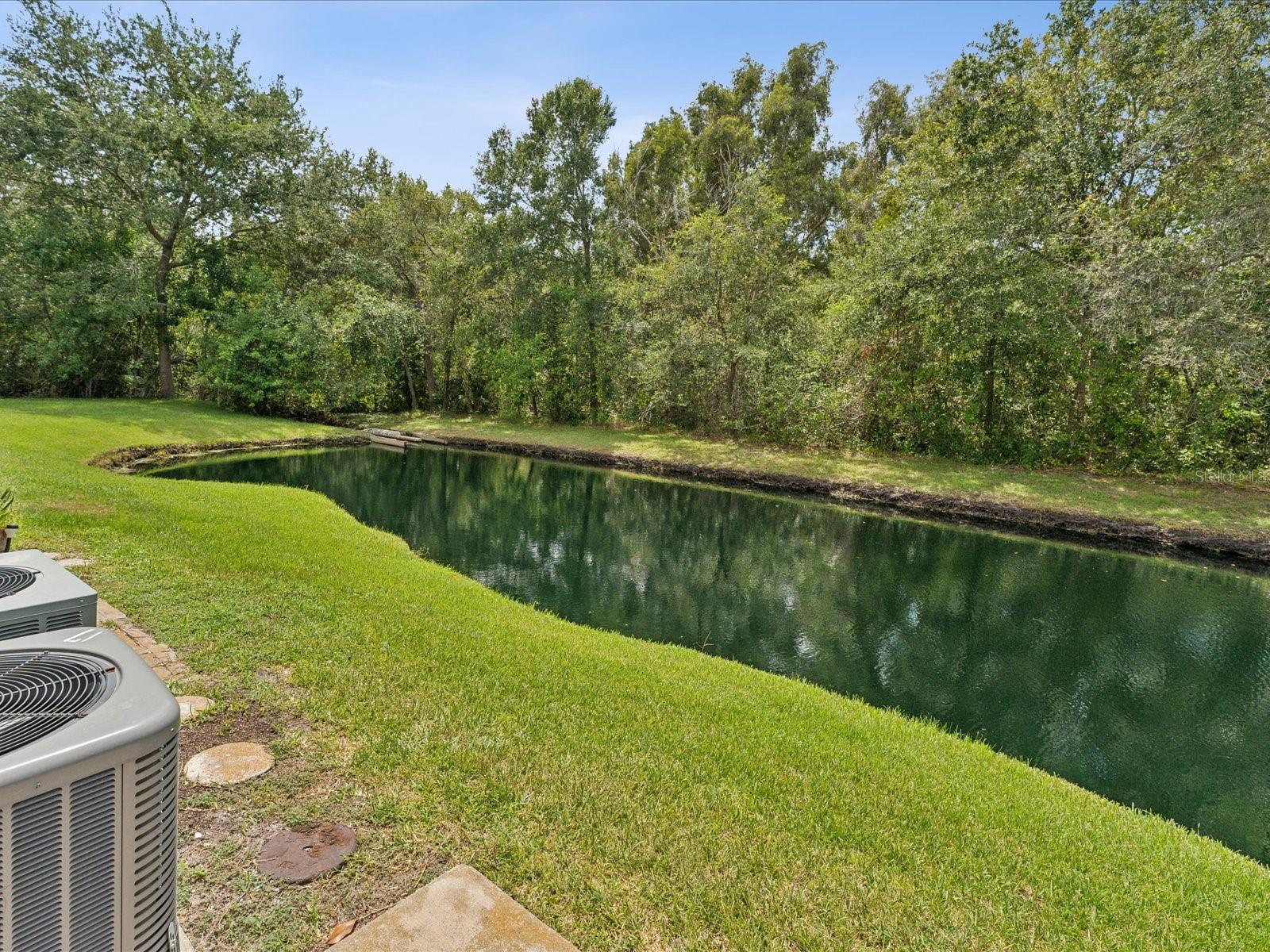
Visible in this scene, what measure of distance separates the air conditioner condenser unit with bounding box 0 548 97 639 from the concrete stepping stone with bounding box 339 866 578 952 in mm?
1406

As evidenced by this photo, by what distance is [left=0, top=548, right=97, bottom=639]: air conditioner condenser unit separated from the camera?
1.88m

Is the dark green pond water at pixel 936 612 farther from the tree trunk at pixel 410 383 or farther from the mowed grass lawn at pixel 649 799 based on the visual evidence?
the tree trunk at pixel 410 383

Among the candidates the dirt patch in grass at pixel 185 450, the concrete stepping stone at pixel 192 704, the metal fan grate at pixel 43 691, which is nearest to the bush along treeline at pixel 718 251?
the dirt patch in grass at pixel 185 450

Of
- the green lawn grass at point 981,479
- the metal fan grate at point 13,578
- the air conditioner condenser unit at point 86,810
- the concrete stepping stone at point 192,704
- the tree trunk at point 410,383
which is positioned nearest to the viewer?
the air conditioner condenser unit at point 86,810

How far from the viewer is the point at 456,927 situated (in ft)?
6.15

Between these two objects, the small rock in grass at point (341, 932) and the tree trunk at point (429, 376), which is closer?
the small rock in grass at point (341, 932)

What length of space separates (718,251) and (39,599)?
18744 millimetres

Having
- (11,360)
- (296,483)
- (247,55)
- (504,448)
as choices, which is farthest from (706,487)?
(11,360)

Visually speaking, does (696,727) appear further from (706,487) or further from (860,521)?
(706,487)

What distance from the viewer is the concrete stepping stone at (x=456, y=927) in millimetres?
1800

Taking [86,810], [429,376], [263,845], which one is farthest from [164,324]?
[86,810]

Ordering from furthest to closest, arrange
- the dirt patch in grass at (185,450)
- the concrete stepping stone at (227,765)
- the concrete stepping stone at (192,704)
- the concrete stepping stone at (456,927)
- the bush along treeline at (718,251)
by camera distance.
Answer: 1. the dirt patch in grass at (185,450)
2. the bush along treeline at (718,251)
3. the concrete stepping stone at (192,704)
4. the concrete stepping stone at (227,765)
5. the concrete stepping stone at (456,927)

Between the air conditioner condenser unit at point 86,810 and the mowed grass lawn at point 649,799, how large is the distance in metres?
0.72

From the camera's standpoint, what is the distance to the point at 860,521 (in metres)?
13.0
